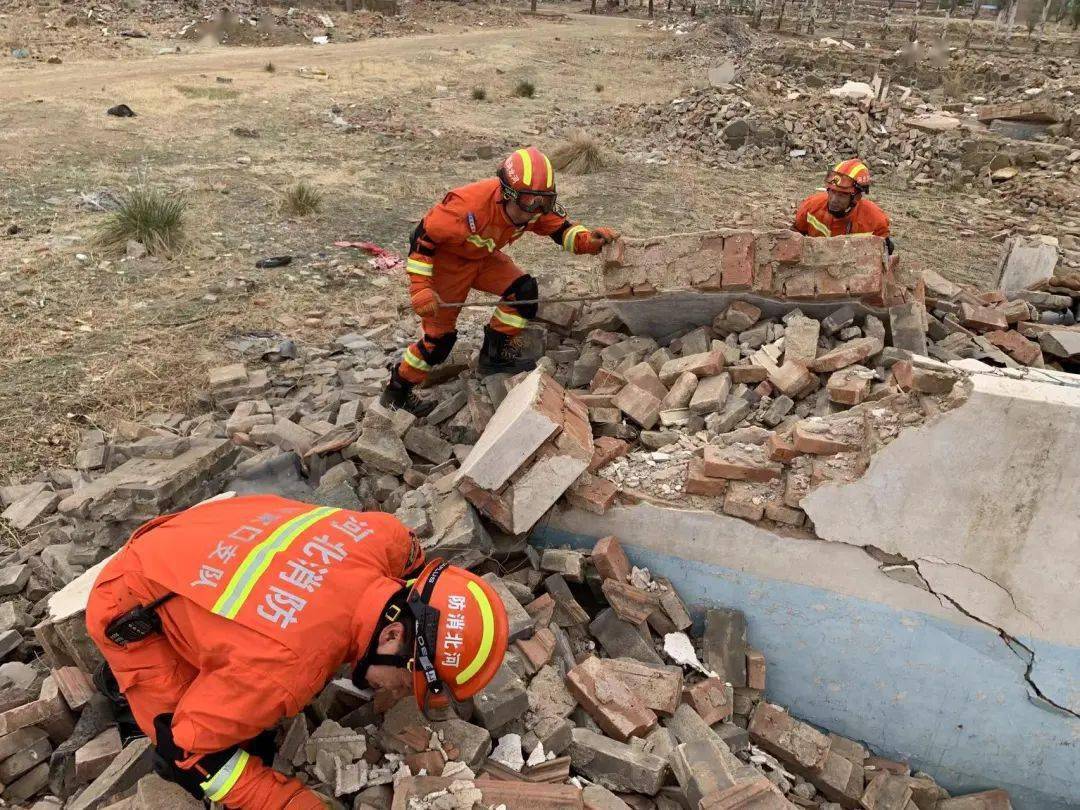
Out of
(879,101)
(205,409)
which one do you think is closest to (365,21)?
(879,101)

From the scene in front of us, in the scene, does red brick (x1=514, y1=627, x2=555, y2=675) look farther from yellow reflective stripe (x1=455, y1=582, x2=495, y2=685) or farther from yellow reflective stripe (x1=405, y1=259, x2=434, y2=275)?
yellow reflective stripe (x1=405, y1=259, x2=434, y2=275)

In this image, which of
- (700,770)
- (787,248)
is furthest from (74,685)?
(787,248)

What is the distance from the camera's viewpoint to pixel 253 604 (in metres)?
2.24

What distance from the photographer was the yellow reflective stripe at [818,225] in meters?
6.23

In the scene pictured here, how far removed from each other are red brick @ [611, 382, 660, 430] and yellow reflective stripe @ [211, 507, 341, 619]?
6.51ft

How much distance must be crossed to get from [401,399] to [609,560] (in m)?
2.01

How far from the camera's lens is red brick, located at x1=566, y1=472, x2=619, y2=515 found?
11.7 ft

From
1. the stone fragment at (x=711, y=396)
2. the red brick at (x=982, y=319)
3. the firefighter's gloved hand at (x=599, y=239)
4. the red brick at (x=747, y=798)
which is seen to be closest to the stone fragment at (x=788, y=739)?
the red brick at (x=747, y=798)

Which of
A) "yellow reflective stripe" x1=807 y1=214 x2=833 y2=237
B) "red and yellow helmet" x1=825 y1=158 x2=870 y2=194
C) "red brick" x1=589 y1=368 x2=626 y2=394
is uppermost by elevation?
"red and yellow helmet" x1=825 y1=158 x2=870 y2=194

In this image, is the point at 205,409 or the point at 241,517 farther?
the point at 205,409

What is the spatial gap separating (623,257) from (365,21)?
21.5m

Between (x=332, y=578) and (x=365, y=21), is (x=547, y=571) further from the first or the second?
(x=365, y=21)

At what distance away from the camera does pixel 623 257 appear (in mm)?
4652

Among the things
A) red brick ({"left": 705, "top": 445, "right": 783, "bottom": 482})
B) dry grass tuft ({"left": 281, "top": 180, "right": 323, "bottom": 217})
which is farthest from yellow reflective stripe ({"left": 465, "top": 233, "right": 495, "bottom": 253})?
dry grass tuft ({"left": 281, "top": 180, "right": 323, "bottom": 217})
